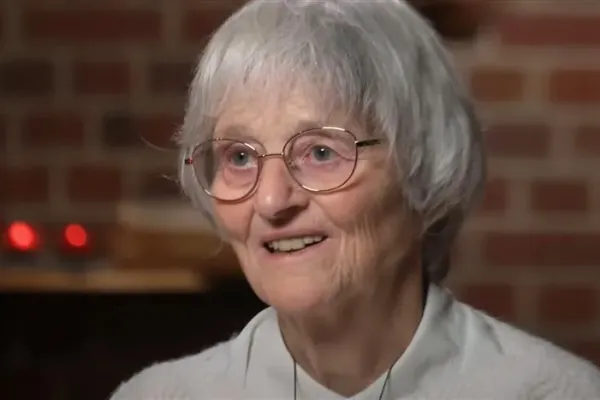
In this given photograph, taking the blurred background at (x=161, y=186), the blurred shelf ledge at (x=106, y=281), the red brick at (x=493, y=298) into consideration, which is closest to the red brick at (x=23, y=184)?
the blurred background at (x=161, y=186)

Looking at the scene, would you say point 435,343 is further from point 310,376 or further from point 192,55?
point 192,55

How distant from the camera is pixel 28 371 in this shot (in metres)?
1.91

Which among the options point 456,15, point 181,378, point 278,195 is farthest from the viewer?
point 456,15

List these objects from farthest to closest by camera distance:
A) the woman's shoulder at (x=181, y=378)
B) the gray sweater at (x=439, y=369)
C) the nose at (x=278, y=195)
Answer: the woman's shoulder at (x=181, y=378), the gray sweater at (x=439, y=369), the nose at (x=278, y=195)

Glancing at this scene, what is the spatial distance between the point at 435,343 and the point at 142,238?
78 cm

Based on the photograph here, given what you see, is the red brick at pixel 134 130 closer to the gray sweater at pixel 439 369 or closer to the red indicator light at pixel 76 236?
the red indicator light at pixel 76 236

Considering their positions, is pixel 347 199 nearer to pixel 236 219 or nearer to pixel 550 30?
pixel 236 219

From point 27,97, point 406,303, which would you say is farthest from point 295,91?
point 27,97

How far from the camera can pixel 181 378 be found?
1317 mm

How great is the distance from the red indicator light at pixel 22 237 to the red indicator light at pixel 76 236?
2.4 inches

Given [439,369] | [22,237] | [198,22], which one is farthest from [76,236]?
[439,369]

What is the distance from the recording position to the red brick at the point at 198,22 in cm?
181

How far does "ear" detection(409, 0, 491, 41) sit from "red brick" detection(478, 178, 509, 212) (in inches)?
10.8

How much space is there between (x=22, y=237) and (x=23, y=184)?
0.10m
